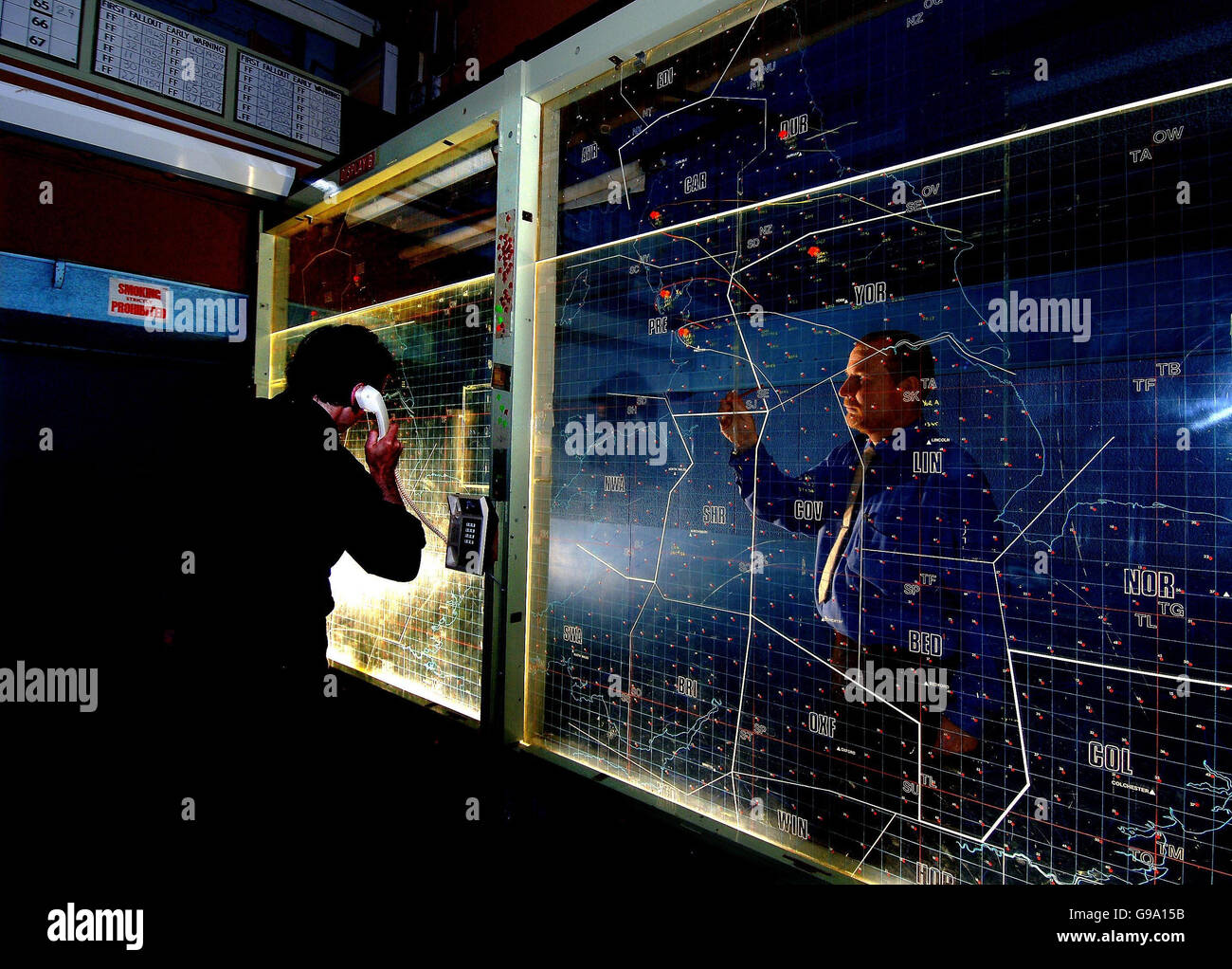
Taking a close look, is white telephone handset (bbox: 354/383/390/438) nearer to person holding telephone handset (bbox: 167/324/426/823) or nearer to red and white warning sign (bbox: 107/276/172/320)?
person holding telephone handset (bbox: 167/324/426/823)

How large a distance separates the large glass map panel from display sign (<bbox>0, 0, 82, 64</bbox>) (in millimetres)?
2250

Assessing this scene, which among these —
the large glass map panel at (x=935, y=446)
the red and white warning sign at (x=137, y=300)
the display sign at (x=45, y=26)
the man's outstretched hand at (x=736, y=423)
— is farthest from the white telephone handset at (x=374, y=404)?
the display sign at (x=45, y=26)

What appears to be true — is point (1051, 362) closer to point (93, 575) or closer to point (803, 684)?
point (803, 684)

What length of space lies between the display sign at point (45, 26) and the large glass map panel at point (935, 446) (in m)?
2.25

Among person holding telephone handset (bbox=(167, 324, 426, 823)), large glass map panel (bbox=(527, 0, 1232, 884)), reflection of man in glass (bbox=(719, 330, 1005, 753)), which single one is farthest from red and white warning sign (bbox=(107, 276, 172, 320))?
reflection of man in glass (bbox=(719, 330, 1005, 753))

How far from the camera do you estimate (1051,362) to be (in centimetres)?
97

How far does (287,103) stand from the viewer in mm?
2719

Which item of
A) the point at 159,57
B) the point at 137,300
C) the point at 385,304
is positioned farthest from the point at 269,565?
the point at 159,57

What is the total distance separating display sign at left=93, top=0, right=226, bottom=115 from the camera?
2291 mm

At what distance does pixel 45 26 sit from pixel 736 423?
295 cm

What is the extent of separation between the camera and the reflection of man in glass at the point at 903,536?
3.35ft

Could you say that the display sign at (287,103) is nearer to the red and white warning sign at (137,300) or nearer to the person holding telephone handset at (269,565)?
the red and white warning sign at (137,300)

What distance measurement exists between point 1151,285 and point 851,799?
1006mm
